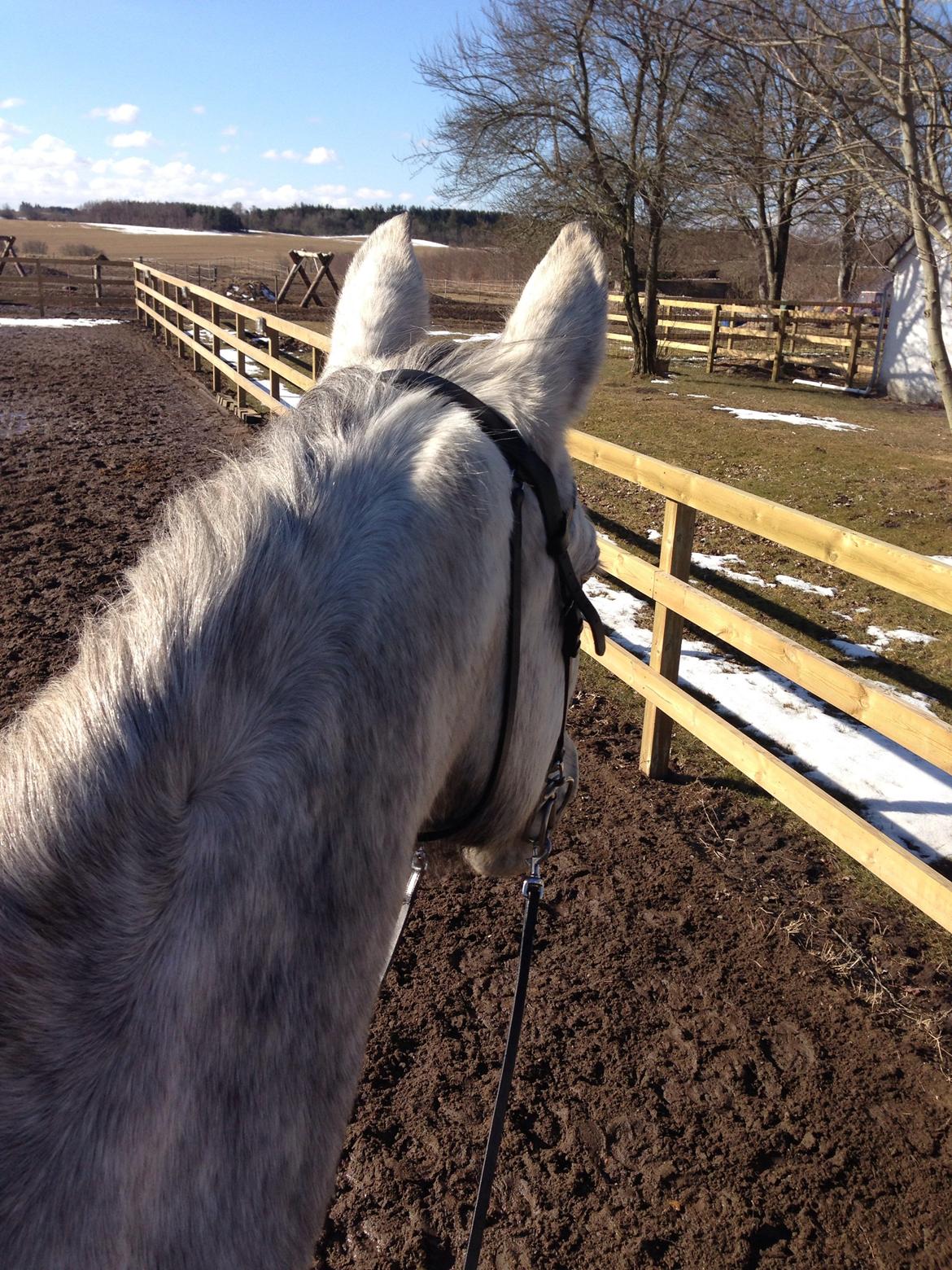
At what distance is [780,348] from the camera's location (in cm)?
1903

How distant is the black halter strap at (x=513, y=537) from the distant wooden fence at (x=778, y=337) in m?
19.5

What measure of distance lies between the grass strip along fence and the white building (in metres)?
15.8

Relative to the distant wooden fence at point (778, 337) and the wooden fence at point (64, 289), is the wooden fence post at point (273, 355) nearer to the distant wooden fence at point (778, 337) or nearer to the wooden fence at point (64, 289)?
the distant wooden fence at point (778, 337)

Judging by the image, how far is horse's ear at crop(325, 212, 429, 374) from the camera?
1541 millimetres

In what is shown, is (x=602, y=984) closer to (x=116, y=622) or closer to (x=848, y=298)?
(x=116, y=622)

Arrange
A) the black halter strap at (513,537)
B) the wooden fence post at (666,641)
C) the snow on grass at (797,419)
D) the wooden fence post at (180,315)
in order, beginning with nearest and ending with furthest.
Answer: the black halter strap at (513,537), the wooden fence post at (666,641), the snow on grass at (797,419), the wooden fence post at (180,315)

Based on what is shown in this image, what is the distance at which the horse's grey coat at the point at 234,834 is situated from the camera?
729 millimetres

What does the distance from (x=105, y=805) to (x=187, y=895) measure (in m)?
0.11

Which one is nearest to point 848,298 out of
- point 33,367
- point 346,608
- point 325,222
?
point 33,367

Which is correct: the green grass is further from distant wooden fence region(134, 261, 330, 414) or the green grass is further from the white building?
distant wooden fence region(134, 261, 330, 414)

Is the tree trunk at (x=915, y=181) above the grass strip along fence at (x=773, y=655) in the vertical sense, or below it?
above

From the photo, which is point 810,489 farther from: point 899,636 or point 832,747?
point 832,747

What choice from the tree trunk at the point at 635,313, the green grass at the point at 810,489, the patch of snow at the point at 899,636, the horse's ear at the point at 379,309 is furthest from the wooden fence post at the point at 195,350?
the horse's ear at the point at 379,309

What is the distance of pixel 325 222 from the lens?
291 feet
